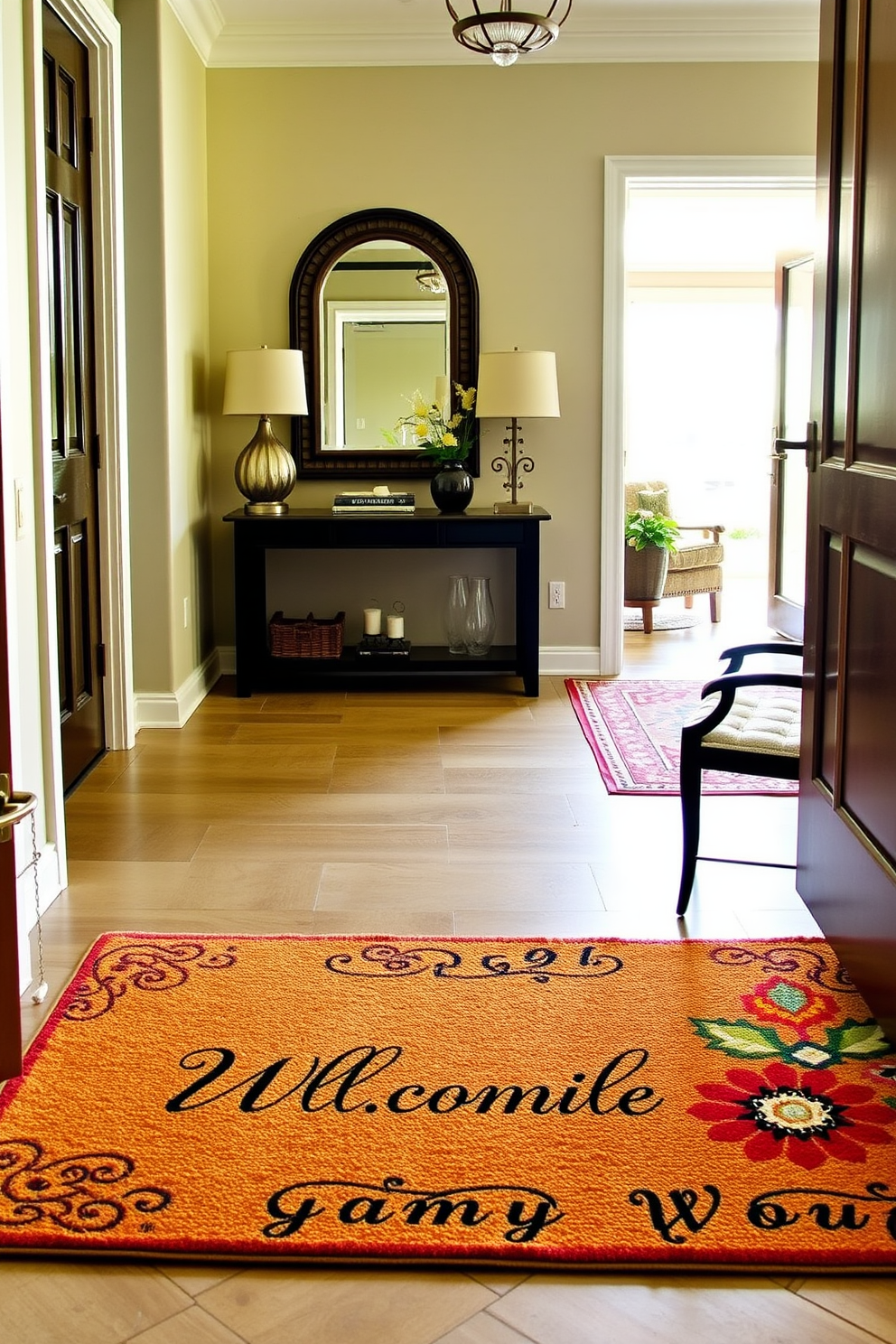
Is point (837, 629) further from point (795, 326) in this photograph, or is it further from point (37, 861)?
point (795, 326)

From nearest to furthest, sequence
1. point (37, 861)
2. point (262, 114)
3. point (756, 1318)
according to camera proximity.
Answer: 1. point (756, 1318)
2. point (37, 861)
3. point (262, 114)

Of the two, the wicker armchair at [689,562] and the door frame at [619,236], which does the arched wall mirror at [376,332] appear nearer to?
the door frame at [619,236]

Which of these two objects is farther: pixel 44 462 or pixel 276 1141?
pixel 44 462

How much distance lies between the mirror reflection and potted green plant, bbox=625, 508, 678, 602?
6.52 feet

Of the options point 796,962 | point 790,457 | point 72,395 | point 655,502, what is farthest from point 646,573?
point 796,962

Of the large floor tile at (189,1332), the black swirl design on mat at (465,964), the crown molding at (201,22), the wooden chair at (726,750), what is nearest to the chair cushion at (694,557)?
the crown molding at (201,22)

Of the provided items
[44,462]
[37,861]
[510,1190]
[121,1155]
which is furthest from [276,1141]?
[44,462]

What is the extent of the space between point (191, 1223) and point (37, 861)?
1.28m

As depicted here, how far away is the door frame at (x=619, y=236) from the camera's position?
5.65 meters


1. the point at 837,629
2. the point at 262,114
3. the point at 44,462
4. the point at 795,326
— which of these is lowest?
the point at 837,629

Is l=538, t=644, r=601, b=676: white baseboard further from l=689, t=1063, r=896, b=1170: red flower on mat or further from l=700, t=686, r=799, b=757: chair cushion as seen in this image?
l=689, t=1063, r=896, b=1170: red flower on mat

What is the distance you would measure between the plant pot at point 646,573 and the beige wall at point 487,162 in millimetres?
1670

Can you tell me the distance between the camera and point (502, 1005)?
258 centimetres

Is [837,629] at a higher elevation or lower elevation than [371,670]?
higher
